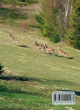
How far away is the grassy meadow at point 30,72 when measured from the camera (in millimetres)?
12195

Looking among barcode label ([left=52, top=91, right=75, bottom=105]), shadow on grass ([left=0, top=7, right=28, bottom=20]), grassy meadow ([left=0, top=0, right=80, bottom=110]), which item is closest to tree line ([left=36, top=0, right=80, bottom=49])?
grassy meadow ([left=0, top=0, right=80, bottom=110])

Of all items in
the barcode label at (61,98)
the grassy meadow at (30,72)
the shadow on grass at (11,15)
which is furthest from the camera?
the shadow on grass at (11,15)

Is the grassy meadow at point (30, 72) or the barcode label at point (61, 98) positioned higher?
the barcode label at point (61, 98)

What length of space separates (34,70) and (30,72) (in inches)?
62.4

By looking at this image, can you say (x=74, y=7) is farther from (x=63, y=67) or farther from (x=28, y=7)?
(x=28, y=7)

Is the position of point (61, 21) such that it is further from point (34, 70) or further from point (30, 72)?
point (30, 72)

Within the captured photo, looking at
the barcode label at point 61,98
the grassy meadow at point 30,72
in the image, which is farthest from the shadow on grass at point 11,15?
the barcode label at point 61,98

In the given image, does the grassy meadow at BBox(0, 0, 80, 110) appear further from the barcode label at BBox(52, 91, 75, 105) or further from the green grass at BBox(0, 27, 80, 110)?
the barcode label at BBox(52, 91, 75, 105)

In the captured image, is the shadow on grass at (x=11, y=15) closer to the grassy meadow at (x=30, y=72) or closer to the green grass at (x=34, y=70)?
the grassy meadow at (x=30, y=72)

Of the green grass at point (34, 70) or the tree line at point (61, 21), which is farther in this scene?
the tree line at point (61, 21)

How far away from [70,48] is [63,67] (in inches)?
604

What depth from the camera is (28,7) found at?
7938 centimetres

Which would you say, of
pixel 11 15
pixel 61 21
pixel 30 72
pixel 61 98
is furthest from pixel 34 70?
pixel 11 15

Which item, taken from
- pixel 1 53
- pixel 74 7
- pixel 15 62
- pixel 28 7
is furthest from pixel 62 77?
pixel 28 7
